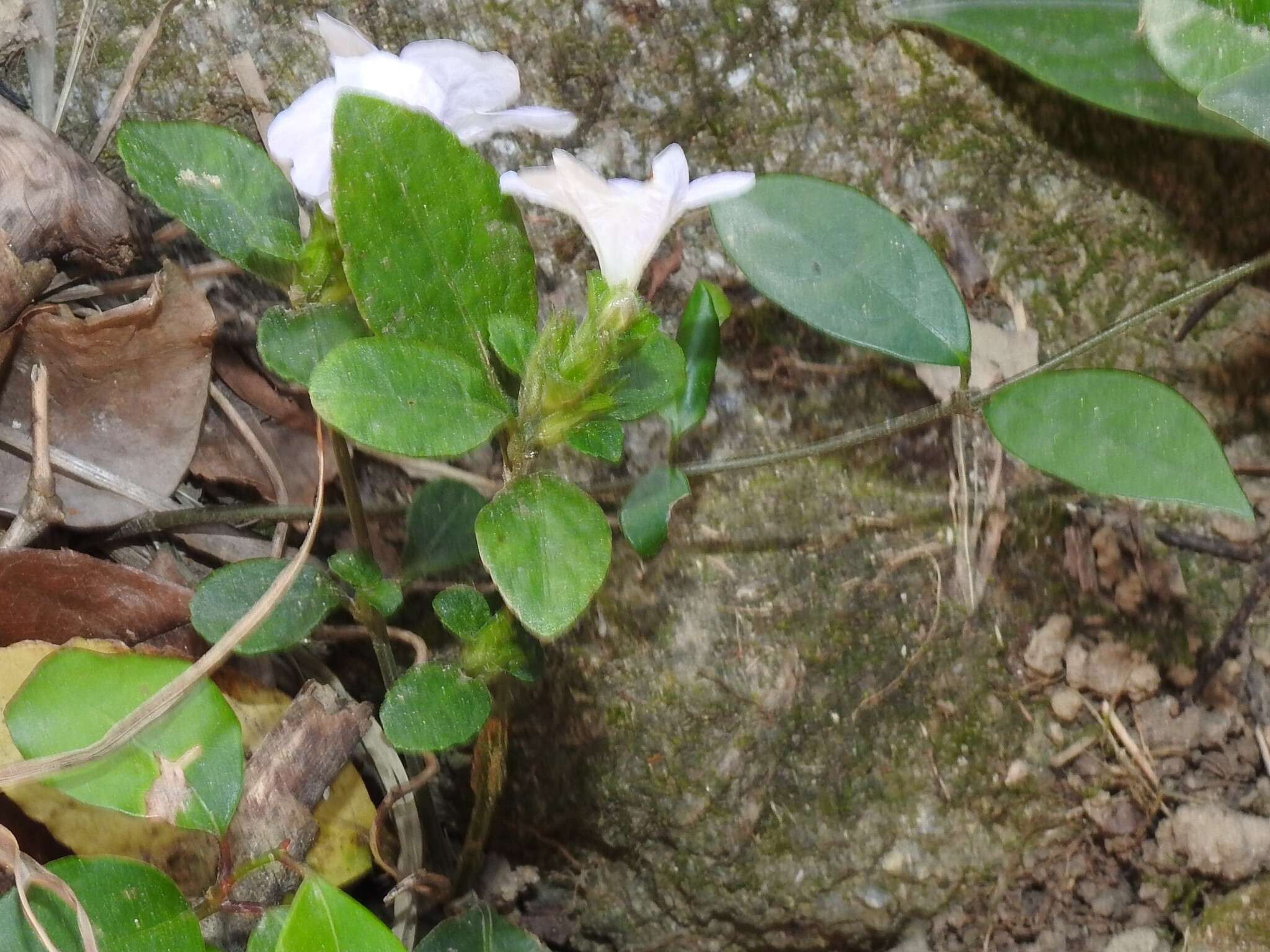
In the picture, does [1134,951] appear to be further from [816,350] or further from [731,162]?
[731,162]

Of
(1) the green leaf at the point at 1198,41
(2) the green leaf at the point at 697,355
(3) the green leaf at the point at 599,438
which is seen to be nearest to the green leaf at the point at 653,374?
(3) the green leaf at the point at 599,438

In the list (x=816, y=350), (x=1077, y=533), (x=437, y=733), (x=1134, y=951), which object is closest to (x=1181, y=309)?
(x=1077, y=533)

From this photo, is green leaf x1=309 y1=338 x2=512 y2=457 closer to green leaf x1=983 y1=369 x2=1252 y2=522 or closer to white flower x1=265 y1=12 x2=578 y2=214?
white flower x1=265 y1=12 x2=578 y2=214

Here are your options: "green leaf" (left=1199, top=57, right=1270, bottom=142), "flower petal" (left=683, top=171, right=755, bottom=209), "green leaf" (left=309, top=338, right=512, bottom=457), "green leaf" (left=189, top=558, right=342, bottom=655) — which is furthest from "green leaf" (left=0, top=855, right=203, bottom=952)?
"green leaf" (left=1199, top=57, right=1270, bottom=142)

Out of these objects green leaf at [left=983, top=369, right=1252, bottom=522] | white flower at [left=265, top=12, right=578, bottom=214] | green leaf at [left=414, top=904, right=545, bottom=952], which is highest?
white flower at [left=265, top=12, right=578, bottom=214]

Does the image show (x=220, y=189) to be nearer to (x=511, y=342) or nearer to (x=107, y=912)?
(x=511, y=342)

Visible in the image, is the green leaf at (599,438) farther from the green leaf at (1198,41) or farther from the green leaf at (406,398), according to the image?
the green leaf at (1198,41)
